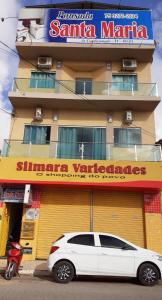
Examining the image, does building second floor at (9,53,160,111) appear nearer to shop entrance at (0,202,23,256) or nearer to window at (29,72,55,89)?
window at (29,72,55,89)

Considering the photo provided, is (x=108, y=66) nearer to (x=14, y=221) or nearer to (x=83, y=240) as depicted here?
(x=14, y=221)

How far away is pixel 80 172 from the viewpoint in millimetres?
14133

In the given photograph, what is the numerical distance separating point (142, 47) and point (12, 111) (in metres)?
9.09

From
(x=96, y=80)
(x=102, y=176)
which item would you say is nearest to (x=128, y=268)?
(x=102, y=176)

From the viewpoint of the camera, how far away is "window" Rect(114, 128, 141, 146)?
1677 centimetres

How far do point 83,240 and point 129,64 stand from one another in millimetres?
12486

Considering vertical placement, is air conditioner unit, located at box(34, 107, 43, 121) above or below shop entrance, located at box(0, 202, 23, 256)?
above

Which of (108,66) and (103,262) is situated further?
(108,66)

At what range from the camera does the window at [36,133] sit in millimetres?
16844

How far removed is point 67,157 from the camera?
15.1 m

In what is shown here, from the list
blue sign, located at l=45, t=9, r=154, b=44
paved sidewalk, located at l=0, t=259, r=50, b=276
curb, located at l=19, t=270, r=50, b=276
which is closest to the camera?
curb, located at l=19, t=270, r=50, b=276

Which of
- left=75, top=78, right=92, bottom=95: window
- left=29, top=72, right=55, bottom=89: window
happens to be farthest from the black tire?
left=29, top=72, right=55, bottom=89: window


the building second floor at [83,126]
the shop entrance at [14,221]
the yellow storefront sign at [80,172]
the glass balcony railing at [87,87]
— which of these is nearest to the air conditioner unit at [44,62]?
the glass balcony railing at [87,87]

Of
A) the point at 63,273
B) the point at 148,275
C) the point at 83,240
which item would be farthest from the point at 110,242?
the point at 63,273
